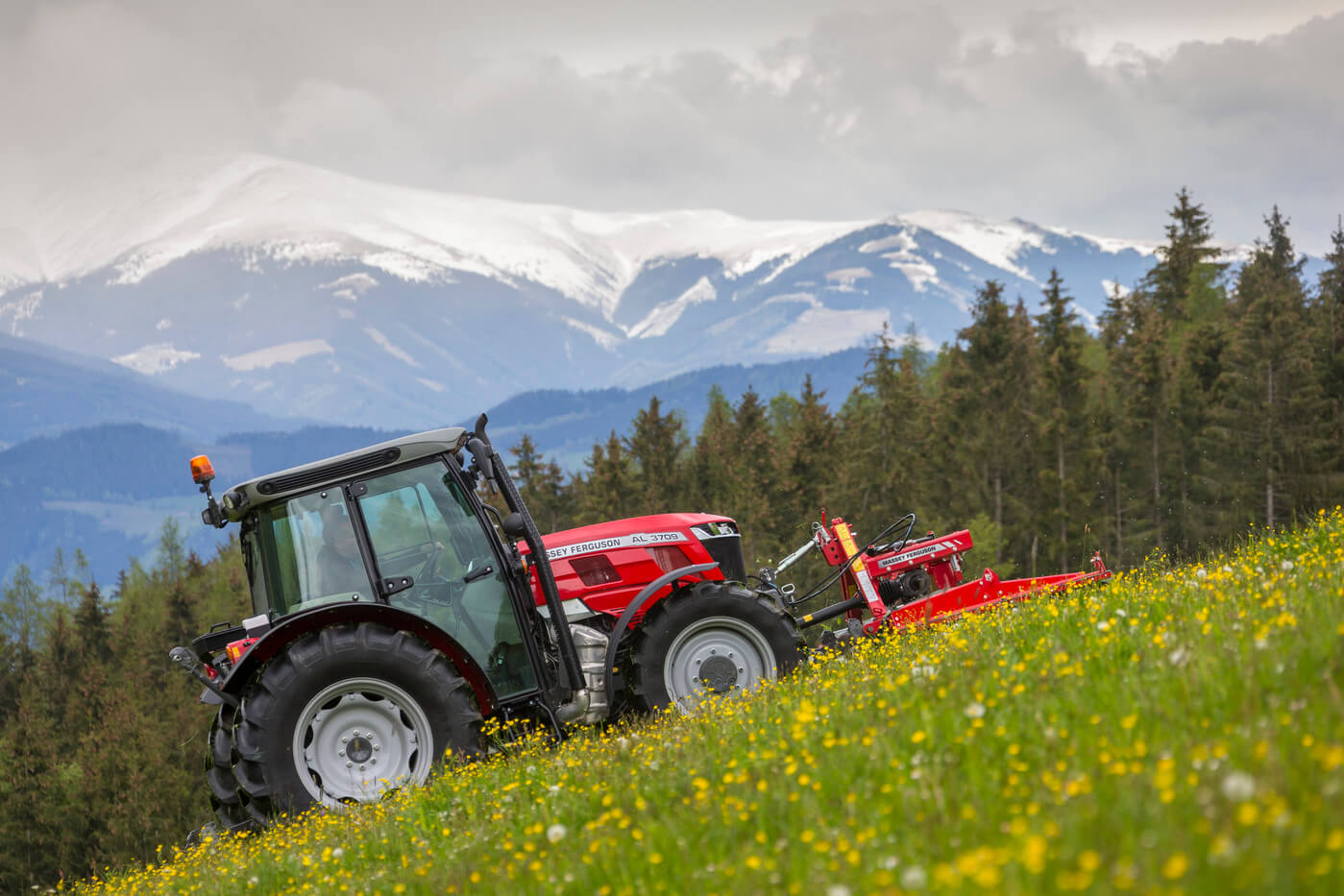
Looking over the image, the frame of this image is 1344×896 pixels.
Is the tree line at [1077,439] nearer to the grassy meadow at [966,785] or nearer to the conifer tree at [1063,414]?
the conifer tree at [1063,414]

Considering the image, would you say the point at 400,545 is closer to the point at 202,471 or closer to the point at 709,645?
the point at 202,471

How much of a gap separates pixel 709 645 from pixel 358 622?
2699 mm

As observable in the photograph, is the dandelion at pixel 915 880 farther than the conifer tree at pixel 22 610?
No

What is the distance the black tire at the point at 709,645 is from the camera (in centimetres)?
782

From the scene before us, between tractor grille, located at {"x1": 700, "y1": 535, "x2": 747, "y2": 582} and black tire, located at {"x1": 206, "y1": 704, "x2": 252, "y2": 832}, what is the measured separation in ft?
13.1

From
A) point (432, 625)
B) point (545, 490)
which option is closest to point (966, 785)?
point (432, 625)

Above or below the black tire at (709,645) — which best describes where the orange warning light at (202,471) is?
above

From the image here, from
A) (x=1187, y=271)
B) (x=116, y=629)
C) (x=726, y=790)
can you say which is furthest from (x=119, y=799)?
(x=1187, y=271)

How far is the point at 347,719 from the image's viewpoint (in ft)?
22.9

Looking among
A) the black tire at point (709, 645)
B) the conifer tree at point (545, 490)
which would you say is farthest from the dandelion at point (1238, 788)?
the conifer tree at point (545, 490)

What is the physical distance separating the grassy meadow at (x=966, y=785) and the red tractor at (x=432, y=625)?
1.84ft

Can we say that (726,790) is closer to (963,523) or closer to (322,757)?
(322,757)

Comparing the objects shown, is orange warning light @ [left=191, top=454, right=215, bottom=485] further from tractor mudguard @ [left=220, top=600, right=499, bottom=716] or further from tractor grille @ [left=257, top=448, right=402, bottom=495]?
tractor mudguard @ [left=220, top=600, right=499, bottom=716]

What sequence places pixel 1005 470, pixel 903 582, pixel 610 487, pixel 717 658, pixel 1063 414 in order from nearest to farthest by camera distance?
1. pixel 717 658
2. pixel 903 582
3. pixel 1063 414
4. pixel 1005 470
5. pixel 610 487
